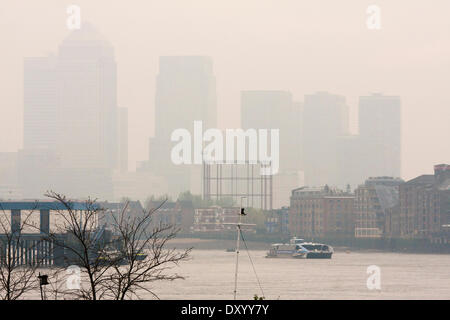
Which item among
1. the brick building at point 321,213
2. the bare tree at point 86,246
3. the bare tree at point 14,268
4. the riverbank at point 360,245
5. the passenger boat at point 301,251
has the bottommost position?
the riverbank at point 360,245

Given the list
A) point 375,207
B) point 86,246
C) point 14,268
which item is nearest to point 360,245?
point 375,207

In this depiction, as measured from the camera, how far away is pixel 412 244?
159875 mm

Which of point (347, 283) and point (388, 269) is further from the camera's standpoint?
point (388, 269)

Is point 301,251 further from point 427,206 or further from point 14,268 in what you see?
point 14,268

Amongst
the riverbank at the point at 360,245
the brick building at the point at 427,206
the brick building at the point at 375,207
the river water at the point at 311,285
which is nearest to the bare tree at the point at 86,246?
the river water at the point at 311,285

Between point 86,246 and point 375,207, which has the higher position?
point 86,246

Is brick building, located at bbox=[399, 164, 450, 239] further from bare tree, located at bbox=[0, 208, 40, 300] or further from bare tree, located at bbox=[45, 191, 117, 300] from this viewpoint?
bare tree, located at bbox=[45, 191, 117, 300]

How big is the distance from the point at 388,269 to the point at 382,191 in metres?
84.7

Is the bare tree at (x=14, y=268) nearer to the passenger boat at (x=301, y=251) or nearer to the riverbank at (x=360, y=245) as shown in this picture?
the passenger boat at (x=301, y=251)

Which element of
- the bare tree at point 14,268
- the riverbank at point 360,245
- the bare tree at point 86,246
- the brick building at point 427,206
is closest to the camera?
the bare tree at point 86,246

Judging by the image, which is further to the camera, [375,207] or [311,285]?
[375,207]
